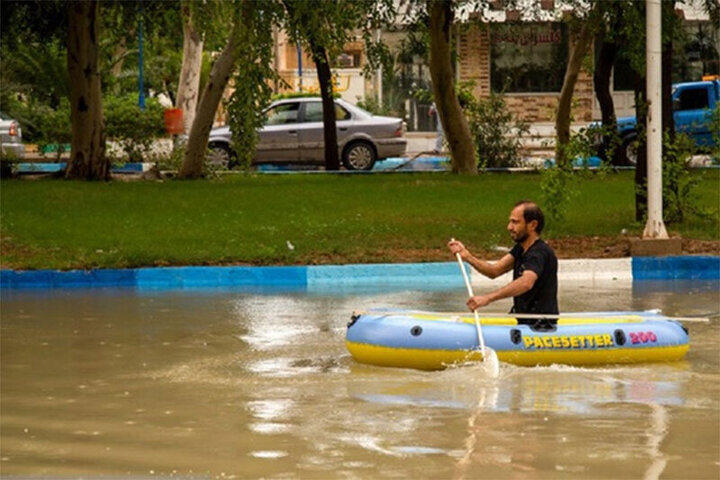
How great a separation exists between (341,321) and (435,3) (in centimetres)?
1166

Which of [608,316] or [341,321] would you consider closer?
[608,316]

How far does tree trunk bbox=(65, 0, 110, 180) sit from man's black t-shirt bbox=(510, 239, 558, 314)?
15.6 meters

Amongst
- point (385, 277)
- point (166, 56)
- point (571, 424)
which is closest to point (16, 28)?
point (385, 277)

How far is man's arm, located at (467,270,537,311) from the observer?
36.9 ft

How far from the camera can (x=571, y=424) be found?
9.32m

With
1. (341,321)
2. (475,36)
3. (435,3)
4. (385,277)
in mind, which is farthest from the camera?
(475,36)

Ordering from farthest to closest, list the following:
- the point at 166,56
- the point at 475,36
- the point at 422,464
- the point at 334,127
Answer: the point at 166,56, the point at 475,36, the point at 334,127, the point at 422,464

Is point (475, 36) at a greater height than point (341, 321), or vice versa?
point (475, 36)

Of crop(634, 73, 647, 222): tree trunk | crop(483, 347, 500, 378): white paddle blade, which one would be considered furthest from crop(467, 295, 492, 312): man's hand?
crop(634, 73, 647, 222): tree trunk

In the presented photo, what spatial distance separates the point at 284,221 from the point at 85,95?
7.67 meters

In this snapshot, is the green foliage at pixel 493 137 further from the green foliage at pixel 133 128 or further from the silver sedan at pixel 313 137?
the green foliage at pixel 133 128

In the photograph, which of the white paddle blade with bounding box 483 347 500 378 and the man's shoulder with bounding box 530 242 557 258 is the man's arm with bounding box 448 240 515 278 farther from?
the white paddle blade with bounding box 483 347 500 378

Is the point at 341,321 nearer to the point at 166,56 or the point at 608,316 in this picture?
the point at 608,316

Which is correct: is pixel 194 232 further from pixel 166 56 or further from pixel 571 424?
pixel 166 56
